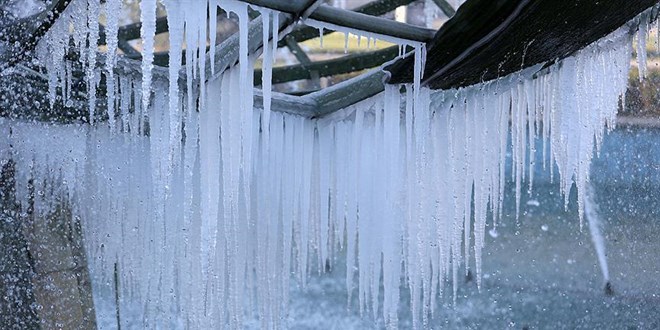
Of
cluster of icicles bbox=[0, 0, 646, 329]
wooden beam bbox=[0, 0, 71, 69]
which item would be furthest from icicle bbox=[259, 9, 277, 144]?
wooden beam bbox=[0, 0, 71, 69]

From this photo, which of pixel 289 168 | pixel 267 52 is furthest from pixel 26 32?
pixel 289 168

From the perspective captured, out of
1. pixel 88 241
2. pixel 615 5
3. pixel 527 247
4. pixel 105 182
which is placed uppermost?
pixel 615 5

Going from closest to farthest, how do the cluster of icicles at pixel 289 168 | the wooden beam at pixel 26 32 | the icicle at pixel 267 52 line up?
the icicle at pixel 267 52 < the wooden beam at pixel 26 32 < the cluster of icicles at pixel 289 168

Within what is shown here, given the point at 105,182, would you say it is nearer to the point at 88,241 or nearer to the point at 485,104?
the point at 88,241

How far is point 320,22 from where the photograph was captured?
403cm

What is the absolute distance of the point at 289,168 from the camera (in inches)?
224

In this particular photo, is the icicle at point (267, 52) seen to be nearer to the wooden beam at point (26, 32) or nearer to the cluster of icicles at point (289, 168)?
the cluster of icicles at point (289, 168)

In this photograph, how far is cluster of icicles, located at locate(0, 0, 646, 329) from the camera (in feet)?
16.4

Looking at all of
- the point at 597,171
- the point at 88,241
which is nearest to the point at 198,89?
Answer: the point at 88,241

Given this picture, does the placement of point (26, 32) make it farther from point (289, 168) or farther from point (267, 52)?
point (289, 168)

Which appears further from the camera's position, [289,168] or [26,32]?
[289,168]

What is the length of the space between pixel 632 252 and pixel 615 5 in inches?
612

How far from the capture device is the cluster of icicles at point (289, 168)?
5.01 metres

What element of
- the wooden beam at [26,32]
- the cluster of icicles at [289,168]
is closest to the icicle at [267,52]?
the cluster of icicles at [289,168]
